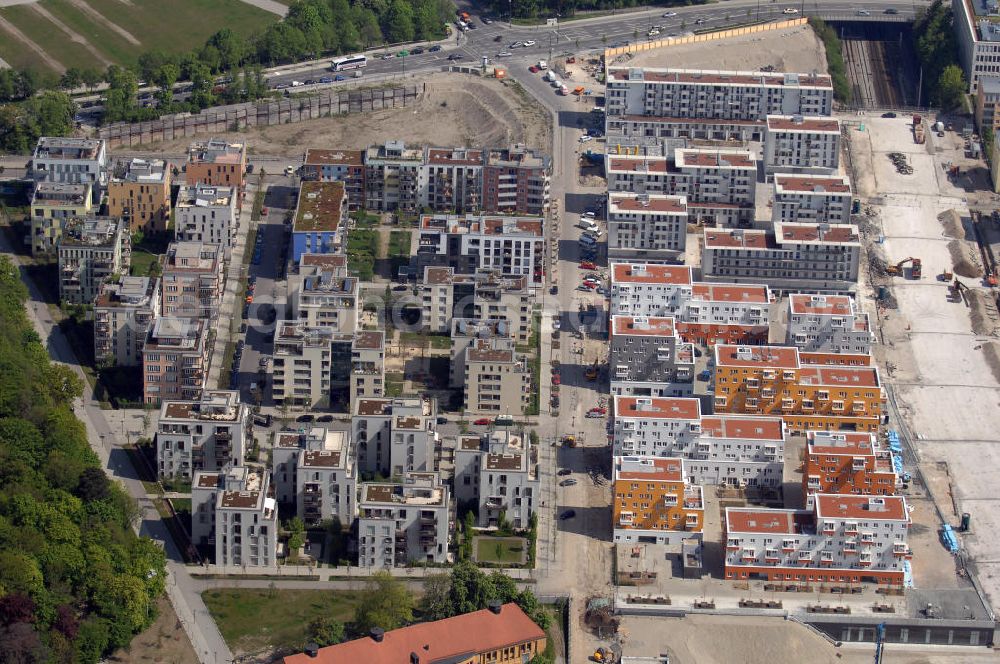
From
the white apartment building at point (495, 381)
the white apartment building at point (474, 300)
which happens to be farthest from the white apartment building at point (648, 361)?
the white apartment building at point (474, 300)

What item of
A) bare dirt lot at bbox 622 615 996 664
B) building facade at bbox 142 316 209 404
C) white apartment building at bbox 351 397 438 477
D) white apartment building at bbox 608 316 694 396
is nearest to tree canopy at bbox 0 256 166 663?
building facade at bbox 142 316 209 404

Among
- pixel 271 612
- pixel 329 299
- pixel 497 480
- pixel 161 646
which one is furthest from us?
pixel 329 299

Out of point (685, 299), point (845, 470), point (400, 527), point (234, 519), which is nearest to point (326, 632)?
point (400, 527)

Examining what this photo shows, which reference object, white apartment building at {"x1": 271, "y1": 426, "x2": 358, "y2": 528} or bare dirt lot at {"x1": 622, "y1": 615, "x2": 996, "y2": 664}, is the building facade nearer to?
white apartment building at {"x1": 271, "y1": 426, "x2": 358, "y2": 528}

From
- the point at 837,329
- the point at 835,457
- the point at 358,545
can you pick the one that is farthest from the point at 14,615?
the point at 837,329

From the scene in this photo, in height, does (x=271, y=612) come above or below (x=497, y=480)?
below

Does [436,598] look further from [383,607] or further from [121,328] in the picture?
[121,328]
